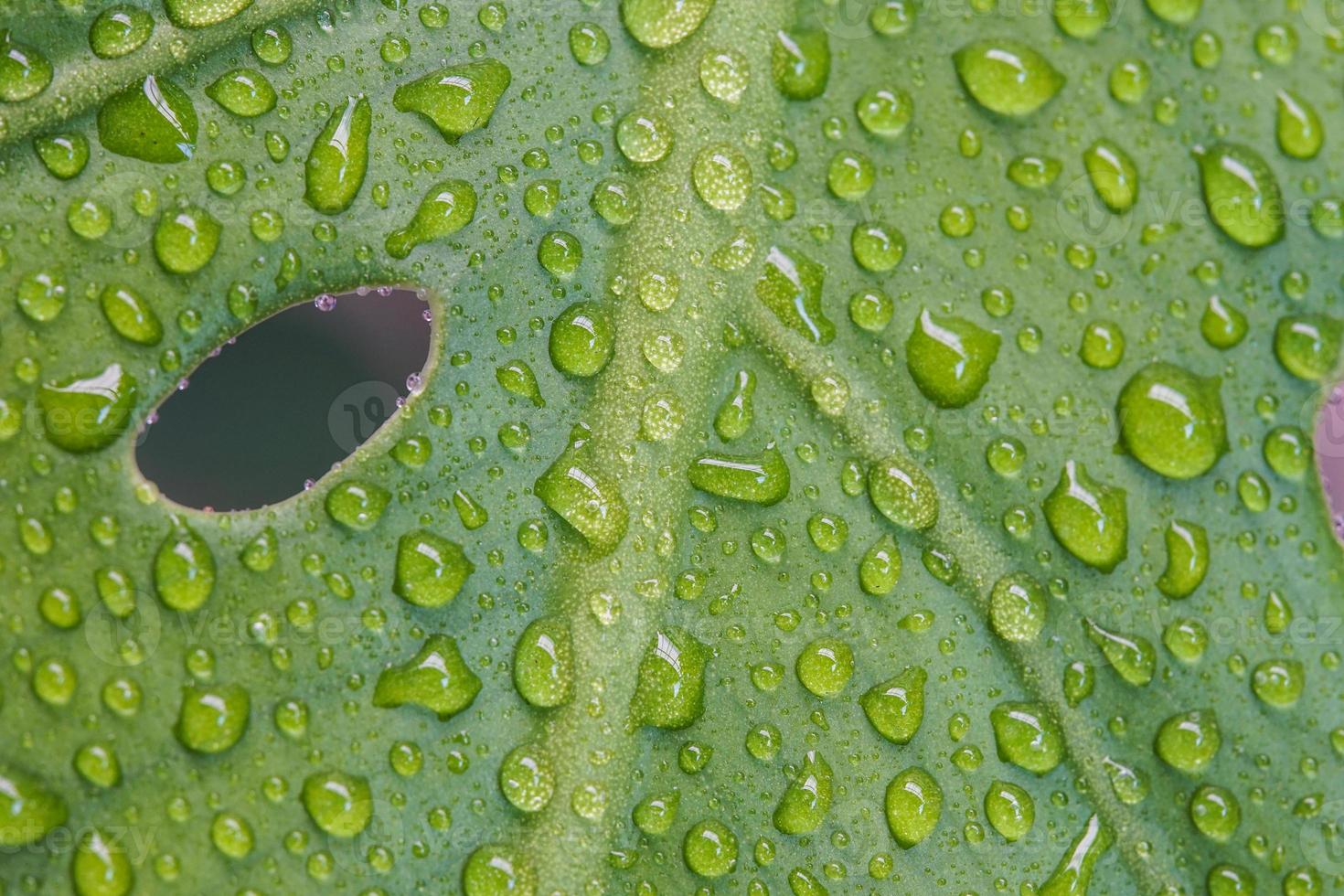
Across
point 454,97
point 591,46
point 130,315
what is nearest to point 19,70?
point 130,315

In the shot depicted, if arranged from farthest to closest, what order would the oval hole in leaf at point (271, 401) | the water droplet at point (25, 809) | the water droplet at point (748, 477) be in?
the oval hole in leaf at point (271, 401)
the water droplet at point (748, 477)
the water droplet at point (25, 809)

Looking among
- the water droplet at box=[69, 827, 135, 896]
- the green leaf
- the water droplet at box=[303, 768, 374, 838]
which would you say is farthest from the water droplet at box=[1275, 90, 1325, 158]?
the water droplet at box=[69, 827, 135, 896]

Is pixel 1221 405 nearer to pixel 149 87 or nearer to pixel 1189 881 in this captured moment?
pixel 1189 881

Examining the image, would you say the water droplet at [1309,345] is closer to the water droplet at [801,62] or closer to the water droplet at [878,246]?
the water droplet at [878,246]

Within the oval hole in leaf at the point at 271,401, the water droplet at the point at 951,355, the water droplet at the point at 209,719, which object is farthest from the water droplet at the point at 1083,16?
the oval hole in leaf at the point at 271,401

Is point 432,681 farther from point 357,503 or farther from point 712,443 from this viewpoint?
point 712,443

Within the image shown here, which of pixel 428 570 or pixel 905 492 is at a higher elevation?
pixel 905 492
